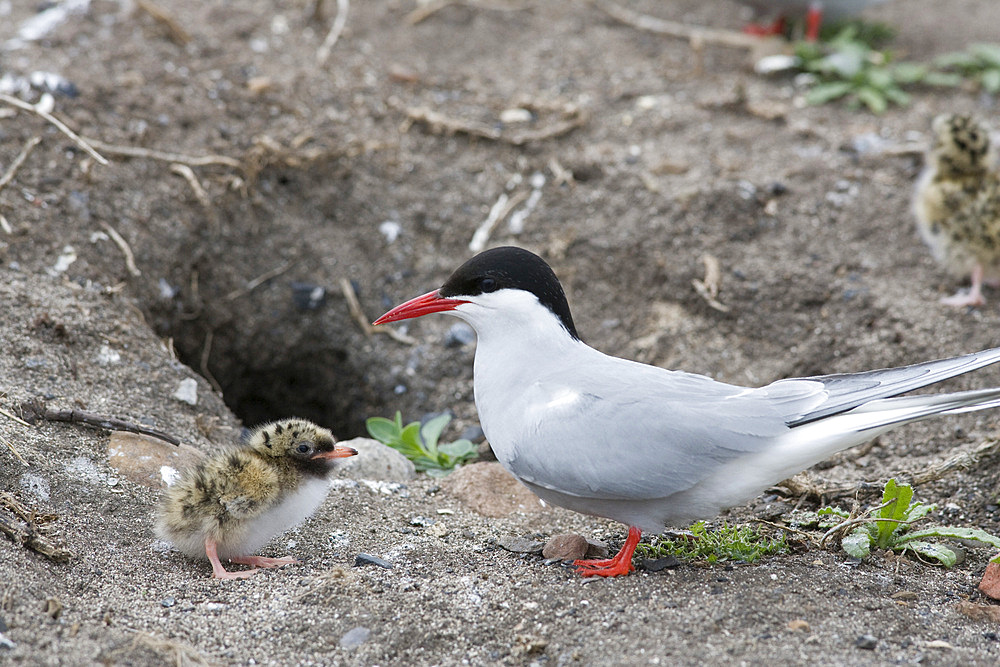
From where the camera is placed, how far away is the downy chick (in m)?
5.27

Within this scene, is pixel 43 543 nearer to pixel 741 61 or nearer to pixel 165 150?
pixel 165 150

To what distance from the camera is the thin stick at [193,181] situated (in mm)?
5461

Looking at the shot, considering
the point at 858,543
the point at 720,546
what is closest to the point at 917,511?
the point at 858,543

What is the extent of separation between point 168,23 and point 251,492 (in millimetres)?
4203

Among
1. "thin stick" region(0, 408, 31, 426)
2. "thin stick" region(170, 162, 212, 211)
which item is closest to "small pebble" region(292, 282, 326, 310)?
"thin stick" region(170, 162, 212, 211)

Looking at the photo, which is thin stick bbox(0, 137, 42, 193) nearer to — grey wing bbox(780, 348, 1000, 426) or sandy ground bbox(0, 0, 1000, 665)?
sandy ground bbox(0, 0, 1000, 665)

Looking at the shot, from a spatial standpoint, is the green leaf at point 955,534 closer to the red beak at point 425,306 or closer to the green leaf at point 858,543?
the green leaf at point 858,543

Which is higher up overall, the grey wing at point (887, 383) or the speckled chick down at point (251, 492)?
the grey wing at point (887, 383)

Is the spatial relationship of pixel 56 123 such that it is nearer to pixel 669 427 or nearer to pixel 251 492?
pixel 251 492

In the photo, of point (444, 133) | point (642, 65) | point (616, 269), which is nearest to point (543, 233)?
point (616, 269)

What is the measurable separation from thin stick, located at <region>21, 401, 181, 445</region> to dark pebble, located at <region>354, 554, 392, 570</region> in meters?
1.07

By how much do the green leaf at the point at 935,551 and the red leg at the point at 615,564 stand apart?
40.9 inches

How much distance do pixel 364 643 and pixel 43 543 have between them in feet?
3.69

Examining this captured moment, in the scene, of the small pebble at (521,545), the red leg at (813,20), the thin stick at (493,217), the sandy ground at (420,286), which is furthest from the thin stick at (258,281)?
the red leg at (813,20)
